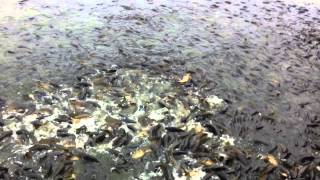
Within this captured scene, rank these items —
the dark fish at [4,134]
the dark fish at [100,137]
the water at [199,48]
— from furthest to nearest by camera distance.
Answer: the water at [199,48]
the dark fish at [100,137]
the dark fish at [4,134]

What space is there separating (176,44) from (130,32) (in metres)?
1.50

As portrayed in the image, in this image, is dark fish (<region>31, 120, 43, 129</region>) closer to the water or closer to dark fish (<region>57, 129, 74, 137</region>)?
dark fish (<region>57, 129, 74, 137</region>)

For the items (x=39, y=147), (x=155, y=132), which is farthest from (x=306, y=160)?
(x=39, y=147)

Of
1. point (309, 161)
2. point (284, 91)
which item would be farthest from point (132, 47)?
point (309, 161)

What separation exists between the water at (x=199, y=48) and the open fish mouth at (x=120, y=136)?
573 mm

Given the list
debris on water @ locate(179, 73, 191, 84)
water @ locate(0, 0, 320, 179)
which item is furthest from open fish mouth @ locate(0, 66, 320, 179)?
water @ locate(0, 0, 320, 179)

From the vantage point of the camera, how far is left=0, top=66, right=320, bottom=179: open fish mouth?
6797 millimetres

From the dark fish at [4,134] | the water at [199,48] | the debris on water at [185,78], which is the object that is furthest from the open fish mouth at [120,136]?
the water at [199,48]

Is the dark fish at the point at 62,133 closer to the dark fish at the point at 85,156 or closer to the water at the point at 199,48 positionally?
the dark fish at the point at 85,156

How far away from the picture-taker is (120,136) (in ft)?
24.6

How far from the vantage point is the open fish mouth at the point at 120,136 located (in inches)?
268

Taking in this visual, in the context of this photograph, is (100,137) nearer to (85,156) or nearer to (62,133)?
(85,156)

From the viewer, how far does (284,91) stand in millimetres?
9719

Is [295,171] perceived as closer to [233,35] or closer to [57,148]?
[57,148]
